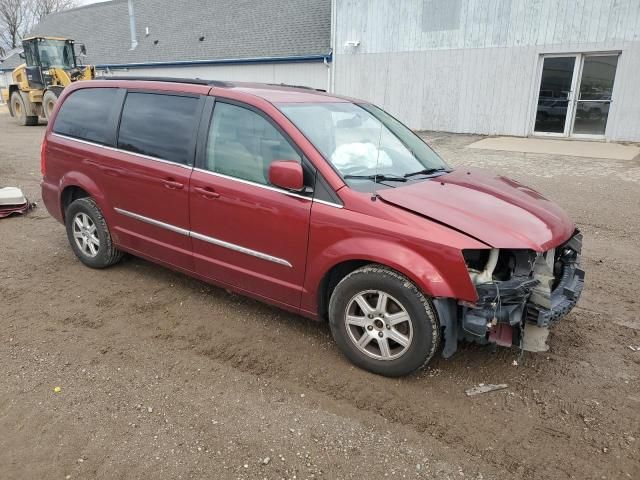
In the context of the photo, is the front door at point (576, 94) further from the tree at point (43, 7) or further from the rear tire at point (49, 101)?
the tree at point (43, 7)

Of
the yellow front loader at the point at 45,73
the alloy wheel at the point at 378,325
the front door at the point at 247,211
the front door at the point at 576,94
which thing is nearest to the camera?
the alloy wheel at the point at 378,325

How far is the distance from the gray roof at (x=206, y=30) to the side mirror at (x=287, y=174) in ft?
60.2

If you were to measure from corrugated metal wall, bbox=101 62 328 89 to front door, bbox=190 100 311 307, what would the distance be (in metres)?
17.7


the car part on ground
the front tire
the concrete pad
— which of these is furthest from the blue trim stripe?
the front tire

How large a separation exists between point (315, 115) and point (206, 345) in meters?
1.90

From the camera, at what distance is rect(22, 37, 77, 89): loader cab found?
19.7 m

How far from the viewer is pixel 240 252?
376cm

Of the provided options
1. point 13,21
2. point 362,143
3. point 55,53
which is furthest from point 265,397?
point 13,21

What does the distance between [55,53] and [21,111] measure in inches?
134

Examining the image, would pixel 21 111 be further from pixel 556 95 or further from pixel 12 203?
pixel 556 95

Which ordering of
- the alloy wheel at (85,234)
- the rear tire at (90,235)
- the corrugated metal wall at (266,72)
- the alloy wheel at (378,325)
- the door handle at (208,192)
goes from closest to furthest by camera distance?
1. the alloy wheel at (378,325)
2. the door handle at (208,192)
3. the rear tire at (90,235)
4. the alloy wheel at (85,234)
5. the corrugated metal wall at (266,72)

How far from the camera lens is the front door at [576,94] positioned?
1420 cm

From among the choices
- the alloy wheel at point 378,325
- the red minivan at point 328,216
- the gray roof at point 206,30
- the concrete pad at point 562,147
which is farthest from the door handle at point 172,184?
the gray roof at point 206,30

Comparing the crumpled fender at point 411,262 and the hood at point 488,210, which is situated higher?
the hood at point 488,210
